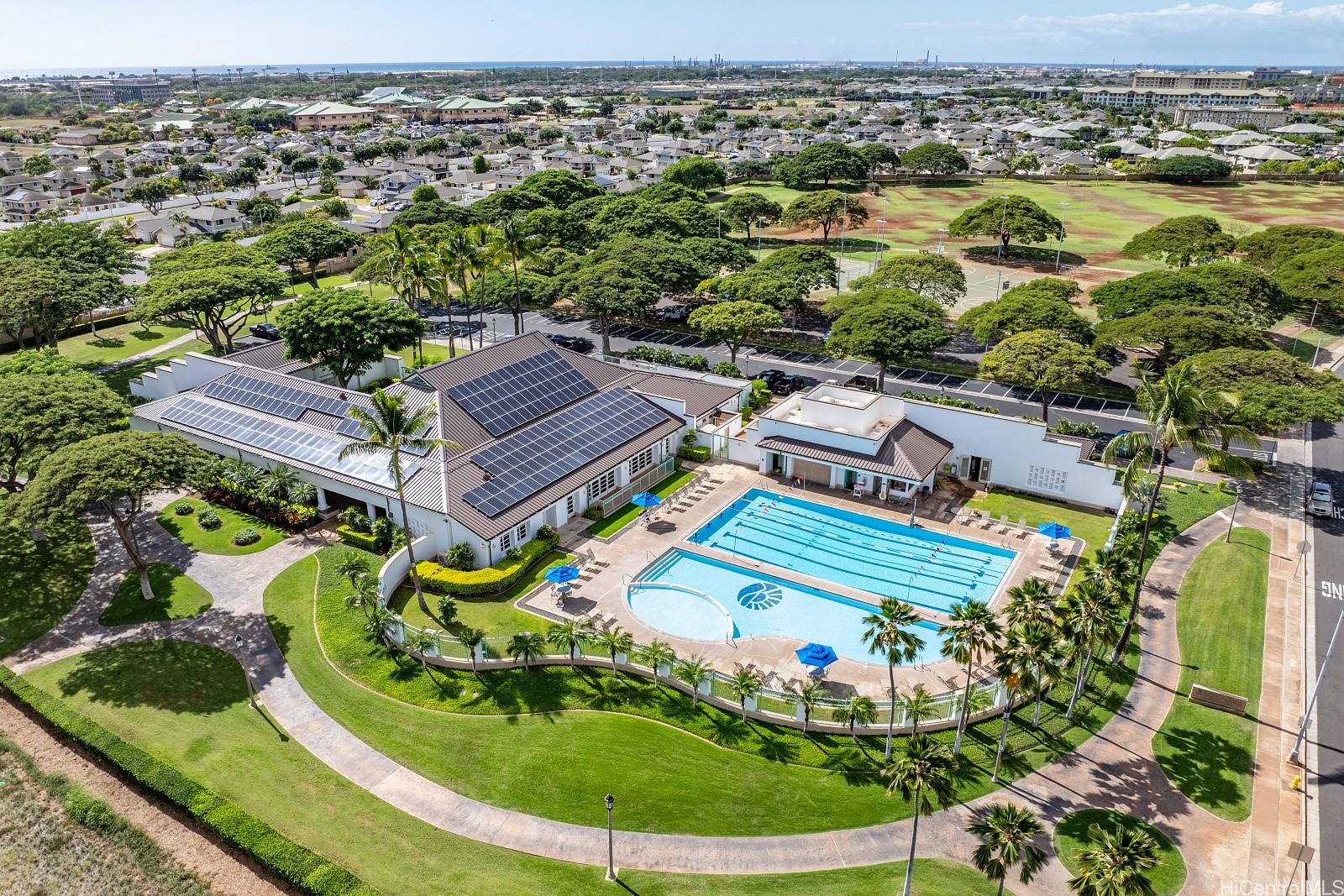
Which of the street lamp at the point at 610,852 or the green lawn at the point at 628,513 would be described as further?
the green lawn at the point at 628,513

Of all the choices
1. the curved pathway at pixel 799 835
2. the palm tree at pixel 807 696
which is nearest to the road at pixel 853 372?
the curved pathway at pixel 799 835

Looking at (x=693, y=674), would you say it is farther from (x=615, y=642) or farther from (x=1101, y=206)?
(x=1101, y=206)

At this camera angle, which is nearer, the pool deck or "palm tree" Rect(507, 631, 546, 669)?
"palm tree" Rect(507, 631, 546, 669)

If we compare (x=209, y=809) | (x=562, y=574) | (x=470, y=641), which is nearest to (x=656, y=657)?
(x=470, y=641)

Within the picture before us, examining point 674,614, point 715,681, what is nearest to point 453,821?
point 715,681

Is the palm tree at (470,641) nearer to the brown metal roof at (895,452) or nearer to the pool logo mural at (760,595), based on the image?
the pool logo mural at (760,595)

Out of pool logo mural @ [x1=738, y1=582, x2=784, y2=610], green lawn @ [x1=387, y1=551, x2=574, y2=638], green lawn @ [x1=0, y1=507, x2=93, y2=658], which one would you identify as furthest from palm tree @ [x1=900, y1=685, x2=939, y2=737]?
green lawn @ [x1=0, y1=507, x2=93, y2=658]

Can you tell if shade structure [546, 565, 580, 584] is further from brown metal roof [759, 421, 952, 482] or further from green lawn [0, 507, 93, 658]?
green lawn [0, 507, 93, 658]
